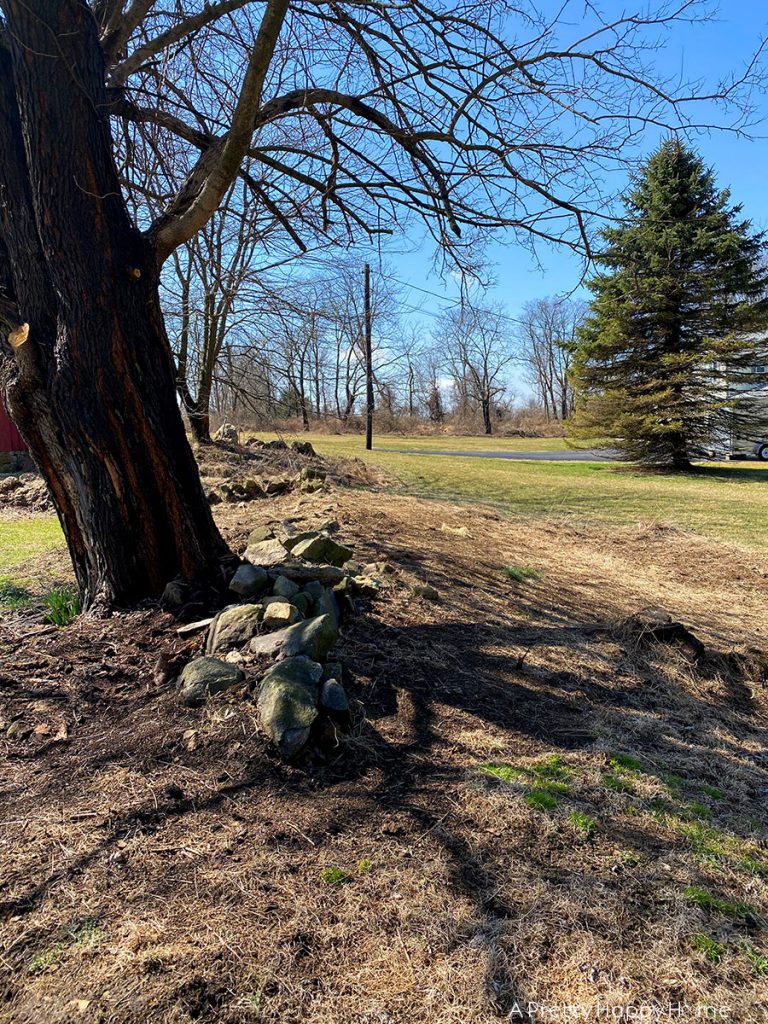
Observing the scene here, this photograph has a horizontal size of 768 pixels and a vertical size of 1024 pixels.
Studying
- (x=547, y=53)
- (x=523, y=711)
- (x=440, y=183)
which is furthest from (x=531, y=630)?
(x=547, y=53)

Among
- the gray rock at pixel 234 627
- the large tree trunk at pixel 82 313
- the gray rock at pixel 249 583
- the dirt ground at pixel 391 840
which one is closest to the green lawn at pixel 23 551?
the dirt ground at pixel 391 840

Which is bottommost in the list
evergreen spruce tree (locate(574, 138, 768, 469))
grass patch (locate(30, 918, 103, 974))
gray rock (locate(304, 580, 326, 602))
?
grass patch (locate(30, 918, 103, 974))

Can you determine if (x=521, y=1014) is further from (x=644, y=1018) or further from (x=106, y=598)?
(x=106, y=598)

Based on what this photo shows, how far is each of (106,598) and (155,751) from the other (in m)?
1.58

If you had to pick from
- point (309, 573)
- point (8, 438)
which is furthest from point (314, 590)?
point (8, 438)

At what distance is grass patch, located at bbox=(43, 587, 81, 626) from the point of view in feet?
12.7

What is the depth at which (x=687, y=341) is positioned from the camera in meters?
18.6

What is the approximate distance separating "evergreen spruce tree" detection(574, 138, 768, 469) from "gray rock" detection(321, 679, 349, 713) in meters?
16.9

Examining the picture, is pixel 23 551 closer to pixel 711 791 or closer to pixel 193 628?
pixel 193 628

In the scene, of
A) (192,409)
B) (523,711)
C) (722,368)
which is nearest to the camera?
(523,711)

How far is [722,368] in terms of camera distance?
61.0 ft

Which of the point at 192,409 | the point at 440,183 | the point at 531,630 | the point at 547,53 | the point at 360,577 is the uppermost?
the point at 547,53

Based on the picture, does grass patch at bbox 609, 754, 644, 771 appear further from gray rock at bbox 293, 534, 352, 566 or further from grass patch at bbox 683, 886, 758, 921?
gray rock at bbox 293, 534, 352, 566

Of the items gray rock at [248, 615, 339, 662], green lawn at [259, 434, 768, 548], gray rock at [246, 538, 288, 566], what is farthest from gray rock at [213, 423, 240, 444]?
gray rock at [248, 615, 339, 662]
